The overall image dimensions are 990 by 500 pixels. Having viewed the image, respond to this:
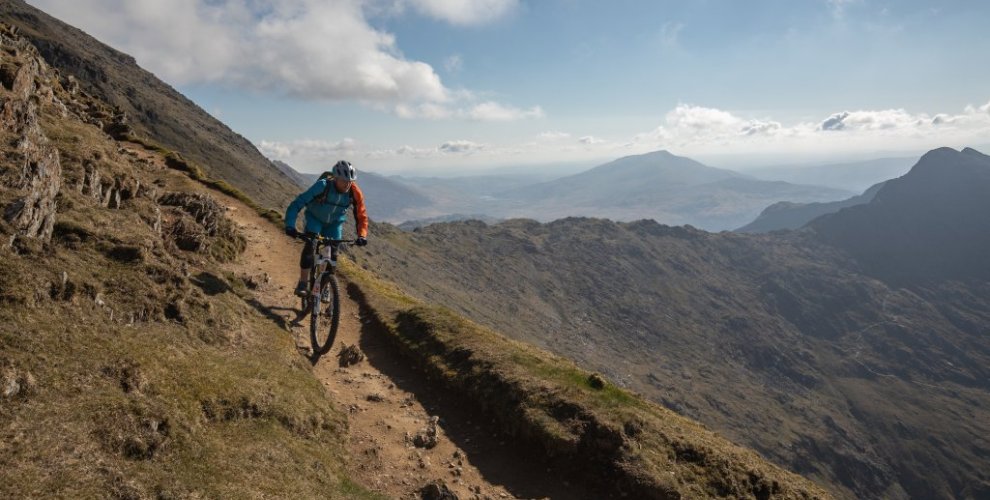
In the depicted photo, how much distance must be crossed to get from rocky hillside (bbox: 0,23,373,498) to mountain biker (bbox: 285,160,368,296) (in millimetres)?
3294

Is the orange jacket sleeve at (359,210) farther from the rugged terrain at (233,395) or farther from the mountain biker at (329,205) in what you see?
the rugged terrain at (233,395)

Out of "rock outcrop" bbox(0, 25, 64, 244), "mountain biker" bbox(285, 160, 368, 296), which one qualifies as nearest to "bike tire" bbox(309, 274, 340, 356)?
"mountain biker" bbox(285, 160, 368, 296)

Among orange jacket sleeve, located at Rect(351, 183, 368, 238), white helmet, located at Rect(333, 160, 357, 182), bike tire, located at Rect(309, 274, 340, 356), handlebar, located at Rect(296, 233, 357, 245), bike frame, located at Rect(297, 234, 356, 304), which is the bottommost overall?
bike tire, located at Rect(309, 274, 340, 356)

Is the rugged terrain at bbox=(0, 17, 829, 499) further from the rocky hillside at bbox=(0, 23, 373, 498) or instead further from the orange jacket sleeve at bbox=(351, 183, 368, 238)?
the orange jacket sleeve at bbox=(351, 183, 368, 238)

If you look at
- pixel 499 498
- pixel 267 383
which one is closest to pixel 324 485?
pixel 267 383

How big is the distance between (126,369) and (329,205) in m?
8.94

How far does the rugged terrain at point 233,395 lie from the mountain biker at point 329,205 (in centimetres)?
332

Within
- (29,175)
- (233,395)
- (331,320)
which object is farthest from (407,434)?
(29,175)

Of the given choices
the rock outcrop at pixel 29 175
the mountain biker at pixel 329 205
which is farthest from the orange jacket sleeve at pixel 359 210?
the rock outcrop at pixel 29 175

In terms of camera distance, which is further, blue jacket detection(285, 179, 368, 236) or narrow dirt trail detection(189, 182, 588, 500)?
blue jacket detection(285, 179, 368, 236)

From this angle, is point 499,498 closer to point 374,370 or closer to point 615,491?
point 615,491

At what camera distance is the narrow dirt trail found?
12711 mm

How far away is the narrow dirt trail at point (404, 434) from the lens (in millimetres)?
12711

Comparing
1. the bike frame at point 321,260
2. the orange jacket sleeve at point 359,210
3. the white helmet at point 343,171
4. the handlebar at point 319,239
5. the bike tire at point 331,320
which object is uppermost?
the white helmet at point 343,171
